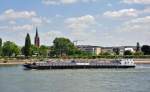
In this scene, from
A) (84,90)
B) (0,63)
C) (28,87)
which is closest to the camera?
(84,90)

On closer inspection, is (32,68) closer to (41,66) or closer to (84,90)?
(41,66)

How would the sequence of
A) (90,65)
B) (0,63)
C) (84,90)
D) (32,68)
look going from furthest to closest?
1. (0,63)
2. (90,65)
3. (32,68)
4. (84,90)

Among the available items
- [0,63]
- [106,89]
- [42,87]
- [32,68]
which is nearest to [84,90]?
[106,89]

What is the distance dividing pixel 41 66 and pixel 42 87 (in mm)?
72918

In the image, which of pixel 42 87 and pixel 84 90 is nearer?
pixel 84 90

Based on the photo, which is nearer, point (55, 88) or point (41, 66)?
point (55, 88)

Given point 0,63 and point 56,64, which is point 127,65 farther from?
point 0,63

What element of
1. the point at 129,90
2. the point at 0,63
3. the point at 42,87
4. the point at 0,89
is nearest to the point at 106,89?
the point at 129,90

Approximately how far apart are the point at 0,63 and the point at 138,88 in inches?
5042

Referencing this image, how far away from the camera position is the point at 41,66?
5984 inches

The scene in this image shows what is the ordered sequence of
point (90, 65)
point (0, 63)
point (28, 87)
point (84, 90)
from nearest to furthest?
point (84, 90), point (28, 87), point (90, 65), point (0, 63)

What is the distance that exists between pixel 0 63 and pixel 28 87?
122 meters

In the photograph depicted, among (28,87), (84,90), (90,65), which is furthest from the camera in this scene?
(90,65)

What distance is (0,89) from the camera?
75062 millimetres
